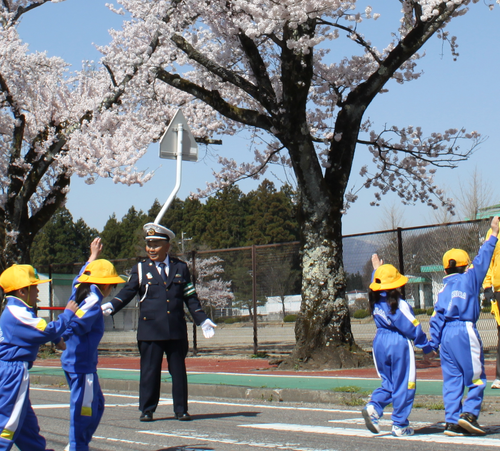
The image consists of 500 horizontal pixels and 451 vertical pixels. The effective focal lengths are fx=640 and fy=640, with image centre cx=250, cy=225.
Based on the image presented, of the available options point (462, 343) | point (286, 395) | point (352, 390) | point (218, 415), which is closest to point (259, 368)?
point (286, 395)

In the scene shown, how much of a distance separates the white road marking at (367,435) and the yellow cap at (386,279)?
1.25 m

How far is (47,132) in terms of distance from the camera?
19406 mm

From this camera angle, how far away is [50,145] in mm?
18547

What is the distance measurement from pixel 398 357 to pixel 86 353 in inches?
103

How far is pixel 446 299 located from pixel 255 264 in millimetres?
8816

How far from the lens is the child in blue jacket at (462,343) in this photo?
17.5 ft

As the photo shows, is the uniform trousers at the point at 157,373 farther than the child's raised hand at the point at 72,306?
Yes

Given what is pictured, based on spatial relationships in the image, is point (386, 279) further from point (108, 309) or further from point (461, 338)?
point (108, 309)

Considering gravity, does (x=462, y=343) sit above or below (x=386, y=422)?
above

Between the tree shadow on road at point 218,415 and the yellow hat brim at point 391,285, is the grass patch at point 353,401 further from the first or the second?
the yellow hat brim at point 391,285

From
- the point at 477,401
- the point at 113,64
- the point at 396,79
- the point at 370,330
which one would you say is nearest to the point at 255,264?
the point at 370,330

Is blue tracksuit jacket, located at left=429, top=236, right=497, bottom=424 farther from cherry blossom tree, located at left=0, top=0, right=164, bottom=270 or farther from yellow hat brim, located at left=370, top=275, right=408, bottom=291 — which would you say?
cherry blossom tree, located at left=0, top=0, right=164, bottom=270

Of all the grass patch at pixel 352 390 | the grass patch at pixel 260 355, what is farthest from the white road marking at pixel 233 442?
the grass patch at pixel 260 355

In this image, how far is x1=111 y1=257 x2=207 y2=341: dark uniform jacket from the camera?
6.62m
